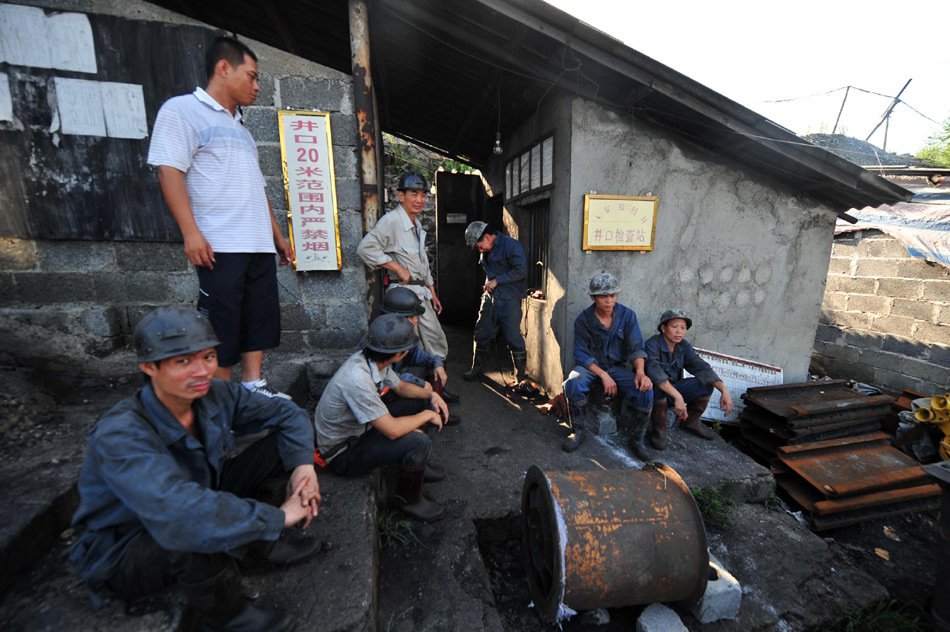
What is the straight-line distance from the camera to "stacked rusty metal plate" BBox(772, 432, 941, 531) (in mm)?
4033

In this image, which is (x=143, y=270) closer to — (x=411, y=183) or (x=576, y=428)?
(x=411, y=183)

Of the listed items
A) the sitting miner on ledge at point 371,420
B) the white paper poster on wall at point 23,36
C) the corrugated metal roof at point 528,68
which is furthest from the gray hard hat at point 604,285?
the white paper poster on wall at point 23,36

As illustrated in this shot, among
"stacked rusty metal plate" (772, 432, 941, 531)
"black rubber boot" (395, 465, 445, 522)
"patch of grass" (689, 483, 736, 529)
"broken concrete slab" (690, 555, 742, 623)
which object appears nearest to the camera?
"broken concrete slab" (690, 555, 742, 623)

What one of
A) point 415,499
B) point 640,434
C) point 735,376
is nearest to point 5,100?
point 415,499

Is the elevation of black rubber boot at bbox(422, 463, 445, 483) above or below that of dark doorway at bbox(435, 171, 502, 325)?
below

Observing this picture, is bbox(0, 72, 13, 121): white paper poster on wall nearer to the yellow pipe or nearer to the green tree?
the yellow pipe

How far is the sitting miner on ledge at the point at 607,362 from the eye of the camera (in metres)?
4.18

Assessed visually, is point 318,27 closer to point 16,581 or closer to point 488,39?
point 488,39

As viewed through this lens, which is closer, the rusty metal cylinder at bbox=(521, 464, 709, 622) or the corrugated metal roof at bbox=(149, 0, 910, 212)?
the rusty metal cylinder at bbox=(521, 464, 709, 622)

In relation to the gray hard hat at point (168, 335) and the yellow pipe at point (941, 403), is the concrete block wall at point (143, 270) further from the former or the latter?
the yellow pipe at point (941, 403)

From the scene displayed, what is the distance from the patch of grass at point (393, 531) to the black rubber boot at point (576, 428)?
191 centimetres

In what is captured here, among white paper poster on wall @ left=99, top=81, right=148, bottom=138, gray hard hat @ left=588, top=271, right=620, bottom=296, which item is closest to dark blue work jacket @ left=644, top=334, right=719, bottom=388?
gray hard hat @ left=588, top=271, right=620, bottom=296

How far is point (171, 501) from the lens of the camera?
4.88 feet

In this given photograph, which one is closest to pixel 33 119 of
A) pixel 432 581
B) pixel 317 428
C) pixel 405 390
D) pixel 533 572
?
pixel 317 428
